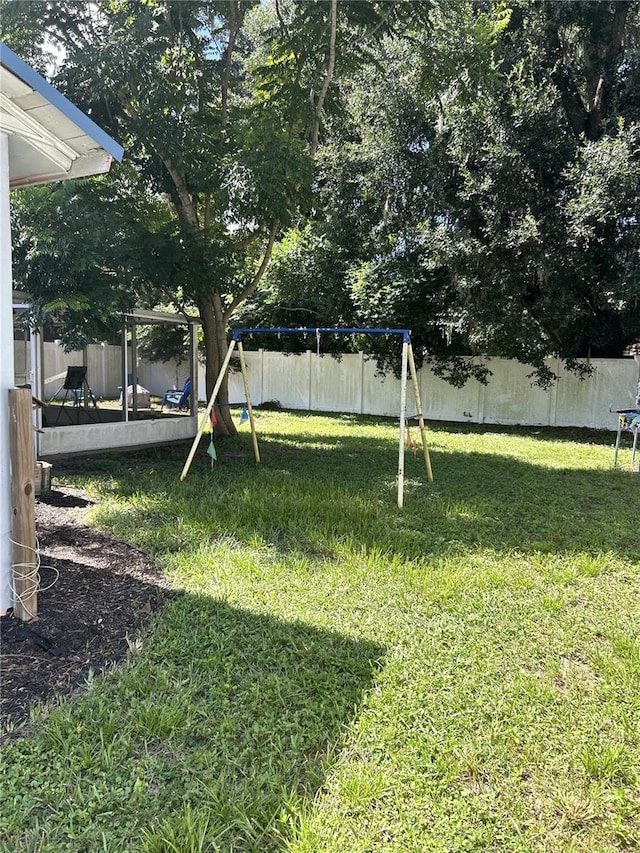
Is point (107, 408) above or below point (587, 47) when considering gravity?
below

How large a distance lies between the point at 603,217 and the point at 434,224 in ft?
10.4

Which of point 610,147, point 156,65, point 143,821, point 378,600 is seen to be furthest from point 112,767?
point 610,147

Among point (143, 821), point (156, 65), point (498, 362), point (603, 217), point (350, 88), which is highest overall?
point (350, 88)

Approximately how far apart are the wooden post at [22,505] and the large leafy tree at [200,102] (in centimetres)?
340

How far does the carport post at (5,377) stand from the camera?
2.88 meters

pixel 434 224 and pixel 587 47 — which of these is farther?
pixel 434 224

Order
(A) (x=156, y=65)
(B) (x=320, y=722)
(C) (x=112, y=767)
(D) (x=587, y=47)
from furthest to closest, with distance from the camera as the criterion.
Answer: (D) (x=587, y=47) → (A) (x=156, y=65) → (B) (x=320, y=722) → (C) (x=112, y=767)

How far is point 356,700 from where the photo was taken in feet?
7.70

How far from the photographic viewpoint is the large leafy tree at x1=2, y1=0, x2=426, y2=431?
20.8 feet

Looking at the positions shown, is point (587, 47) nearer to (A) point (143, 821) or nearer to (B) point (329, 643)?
(B) point (329, 643)

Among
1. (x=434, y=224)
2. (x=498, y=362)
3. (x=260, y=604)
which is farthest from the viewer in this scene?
(x=498, y=362)

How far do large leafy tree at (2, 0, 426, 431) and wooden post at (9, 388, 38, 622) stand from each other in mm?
3402

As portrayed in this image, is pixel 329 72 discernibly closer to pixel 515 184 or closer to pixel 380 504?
pixel 515 184

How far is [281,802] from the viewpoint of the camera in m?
1.80
